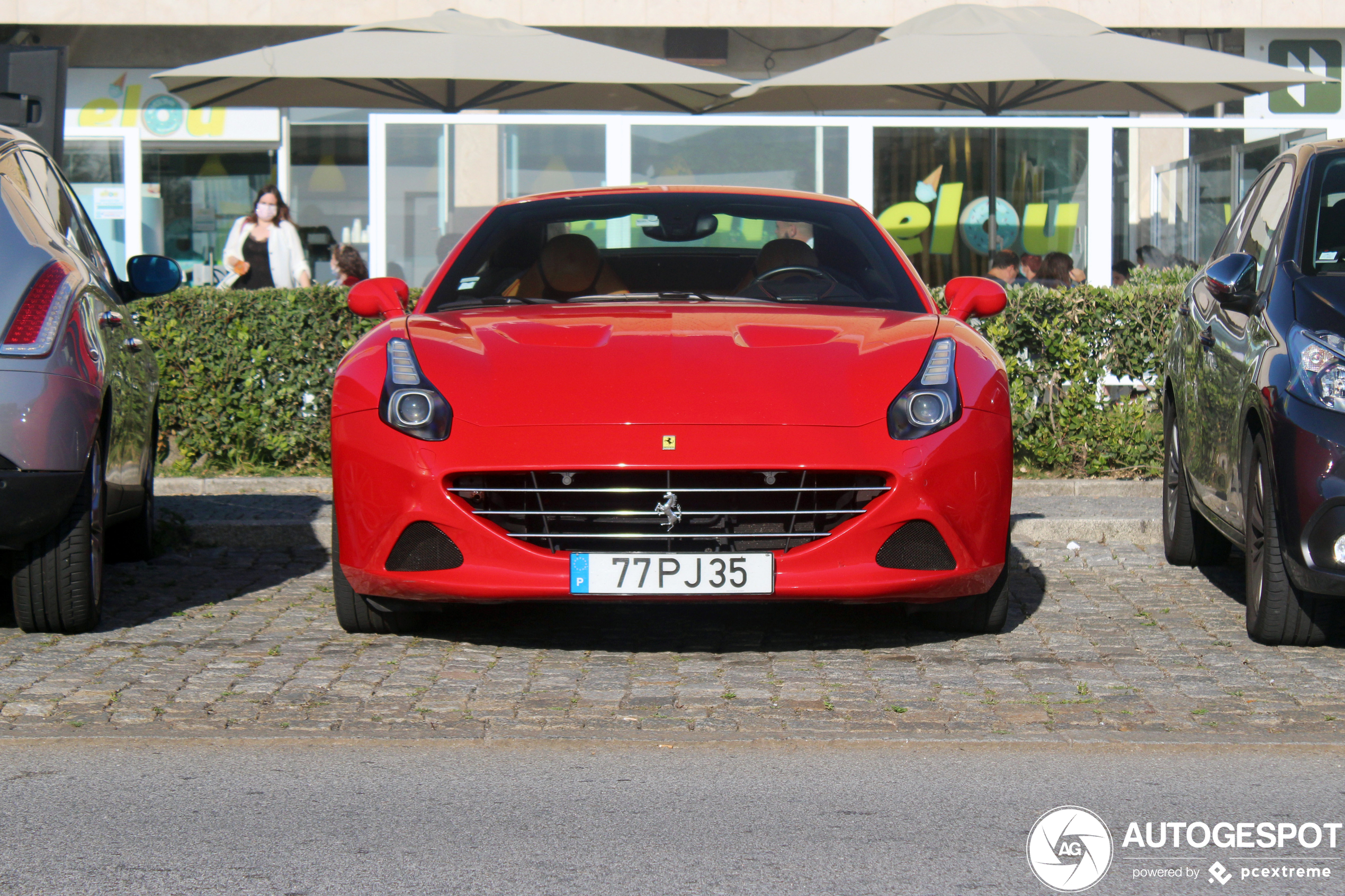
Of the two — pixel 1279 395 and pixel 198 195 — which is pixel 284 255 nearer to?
pixel 198 195

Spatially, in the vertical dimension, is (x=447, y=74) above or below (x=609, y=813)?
above

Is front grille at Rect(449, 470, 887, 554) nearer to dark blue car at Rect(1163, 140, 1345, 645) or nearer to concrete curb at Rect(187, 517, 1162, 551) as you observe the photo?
dark blue car at Rect(1163, 140, 1345, 645)

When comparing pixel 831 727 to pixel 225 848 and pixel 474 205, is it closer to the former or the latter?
pixel 225 848

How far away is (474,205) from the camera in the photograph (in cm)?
1043

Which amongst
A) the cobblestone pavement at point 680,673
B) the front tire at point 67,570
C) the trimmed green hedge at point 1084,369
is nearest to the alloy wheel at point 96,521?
the front tire at point 67,570

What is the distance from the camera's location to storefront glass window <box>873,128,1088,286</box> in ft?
36.3

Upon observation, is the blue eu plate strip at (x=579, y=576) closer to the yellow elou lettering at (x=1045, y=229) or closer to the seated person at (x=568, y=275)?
the seated person at (x=568, y=275)

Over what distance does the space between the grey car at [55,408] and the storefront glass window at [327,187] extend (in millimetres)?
12079

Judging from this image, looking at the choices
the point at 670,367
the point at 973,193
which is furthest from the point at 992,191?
the point at 670,367

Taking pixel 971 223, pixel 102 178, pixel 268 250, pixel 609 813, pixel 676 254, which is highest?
pixel 102 178

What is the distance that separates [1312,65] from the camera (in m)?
18.5

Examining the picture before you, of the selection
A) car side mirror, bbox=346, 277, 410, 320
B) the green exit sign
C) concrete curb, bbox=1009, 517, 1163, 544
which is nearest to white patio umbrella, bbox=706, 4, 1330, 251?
concrete curb, bbox=1009, 517, 1163, 544

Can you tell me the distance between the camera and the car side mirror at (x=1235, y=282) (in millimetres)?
5586

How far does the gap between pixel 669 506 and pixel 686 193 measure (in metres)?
2.02
